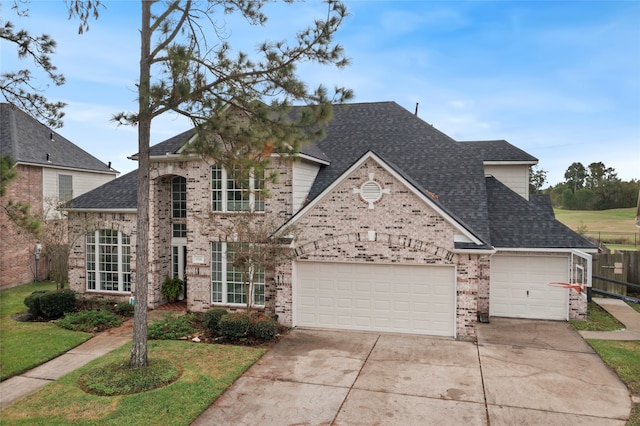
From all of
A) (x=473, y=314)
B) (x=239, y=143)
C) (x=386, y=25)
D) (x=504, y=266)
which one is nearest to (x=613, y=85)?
(x=504, y=266)

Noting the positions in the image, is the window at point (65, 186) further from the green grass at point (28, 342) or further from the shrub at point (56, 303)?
the shrub at point (56, 303)

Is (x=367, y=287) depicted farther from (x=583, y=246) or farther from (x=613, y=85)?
(x=613, y=85)

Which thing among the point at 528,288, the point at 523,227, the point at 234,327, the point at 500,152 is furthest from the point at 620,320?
the point at 234,327

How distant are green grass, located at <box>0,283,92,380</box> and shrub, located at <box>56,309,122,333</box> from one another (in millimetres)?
282

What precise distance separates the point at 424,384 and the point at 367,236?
4.60m

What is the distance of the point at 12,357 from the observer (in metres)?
10.8

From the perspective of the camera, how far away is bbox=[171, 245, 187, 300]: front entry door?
16.3 m

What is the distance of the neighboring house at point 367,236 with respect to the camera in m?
12.4

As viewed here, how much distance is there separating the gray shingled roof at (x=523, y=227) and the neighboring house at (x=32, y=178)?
56.3ft

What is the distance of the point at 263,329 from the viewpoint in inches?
470

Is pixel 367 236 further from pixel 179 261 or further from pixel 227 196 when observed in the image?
pixel 179 261

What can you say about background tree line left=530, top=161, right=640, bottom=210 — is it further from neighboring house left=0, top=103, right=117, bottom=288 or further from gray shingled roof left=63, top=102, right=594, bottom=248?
neighboring house left=0, top=103, right=117, bottom=288

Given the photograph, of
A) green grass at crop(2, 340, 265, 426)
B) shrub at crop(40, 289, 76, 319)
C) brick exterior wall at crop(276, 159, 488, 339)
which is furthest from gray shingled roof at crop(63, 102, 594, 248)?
green grass at crop(2, 340, 265, 426)

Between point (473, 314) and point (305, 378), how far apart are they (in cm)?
511
